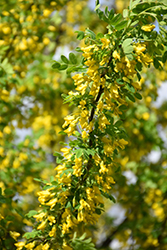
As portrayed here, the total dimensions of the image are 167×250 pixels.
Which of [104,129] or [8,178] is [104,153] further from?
[8,178]

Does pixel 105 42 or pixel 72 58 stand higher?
pixel 72 58

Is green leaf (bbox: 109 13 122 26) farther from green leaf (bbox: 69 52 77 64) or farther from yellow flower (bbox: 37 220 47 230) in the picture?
yellow flower (bbox: 37 220 47 230)

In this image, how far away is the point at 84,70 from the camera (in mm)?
1106

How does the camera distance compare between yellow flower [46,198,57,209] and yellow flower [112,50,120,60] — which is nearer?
yellow flower [112,50,120,60]

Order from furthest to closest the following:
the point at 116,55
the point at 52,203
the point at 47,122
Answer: the point at 47,122 < the point at 52,203 < the point at 116,55

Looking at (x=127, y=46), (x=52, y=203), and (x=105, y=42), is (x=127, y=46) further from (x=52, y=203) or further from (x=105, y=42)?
(x=52, y=203)

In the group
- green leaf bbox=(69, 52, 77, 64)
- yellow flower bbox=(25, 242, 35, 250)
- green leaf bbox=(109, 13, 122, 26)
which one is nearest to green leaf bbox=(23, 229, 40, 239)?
yellow flower bbox=(25, 242, 35, 250)

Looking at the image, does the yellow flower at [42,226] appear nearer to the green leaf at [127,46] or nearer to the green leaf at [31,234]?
the green leaf at [31,234]

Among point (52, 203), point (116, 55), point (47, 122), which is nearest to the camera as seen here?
point (116, 55)

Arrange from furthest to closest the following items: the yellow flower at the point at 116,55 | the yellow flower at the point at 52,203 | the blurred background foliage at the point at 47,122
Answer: the blurred background foliage at the point at 47,122
the yellow flower at the point at 52,203
the yellow flower at the point at 116,55

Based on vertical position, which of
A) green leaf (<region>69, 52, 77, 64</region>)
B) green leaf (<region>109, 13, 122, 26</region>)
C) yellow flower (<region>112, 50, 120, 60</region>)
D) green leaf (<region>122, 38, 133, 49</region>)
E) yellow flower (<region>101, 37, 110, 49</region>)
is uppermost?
green leaf (<region>69, 52, 77, 64</region>)

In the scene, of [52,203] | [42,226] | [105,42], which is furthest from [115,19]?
[42,226]

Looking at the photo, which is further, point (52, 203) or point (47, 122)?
point (47, 122)

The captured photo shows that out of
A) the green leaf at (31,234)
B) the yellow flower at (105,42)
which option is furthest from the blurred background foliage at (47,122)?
the yellow flower at (105,42)
